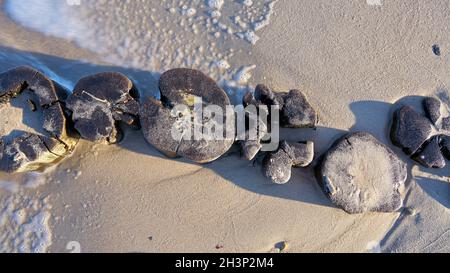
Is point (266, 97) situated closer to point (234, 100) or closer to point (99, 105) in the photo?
point (234, 100)

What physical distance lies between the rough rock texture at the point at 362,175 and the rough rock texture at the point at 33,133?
293cm

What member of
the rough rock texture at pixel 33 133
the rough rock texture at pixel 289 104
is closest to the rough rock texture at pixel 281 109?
the rough rock texture at pixel 289 104

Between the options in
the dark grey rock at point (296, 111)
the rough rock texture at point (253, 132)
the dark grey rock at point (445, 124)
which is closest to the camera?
the rough rock texture at point (253, 132)

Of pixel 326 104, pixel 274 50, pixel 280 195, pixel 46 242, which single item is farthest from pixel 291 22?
pixel 46 242

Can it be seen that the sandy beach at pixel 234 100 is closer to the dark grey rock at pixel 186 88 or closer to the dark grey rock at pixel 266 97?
the dark grey rock at pixel 266 97

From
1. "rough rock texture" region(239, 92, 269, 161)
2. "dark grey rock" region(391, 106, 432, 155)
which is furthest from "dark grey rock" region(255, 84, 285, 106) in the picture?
"dark grey rock" region(391, 106, 432, 155)

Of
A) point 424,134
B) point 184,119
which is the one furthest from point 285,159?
point 424,134

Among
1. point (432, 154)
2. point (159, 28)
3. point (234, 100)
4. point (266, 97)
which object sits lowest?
point (234, 100)

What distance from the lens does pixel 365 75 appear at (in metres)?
4.46

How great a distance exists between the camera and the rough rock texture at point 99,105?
150 inches

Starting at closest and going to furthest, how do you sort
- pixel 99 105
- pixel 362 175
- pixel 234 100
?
pixel 99 105 < pixel 362 175 < pixel 234 100

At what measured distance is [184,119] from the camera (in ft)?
12.7

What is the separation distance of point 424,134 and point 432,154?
251 millimetres

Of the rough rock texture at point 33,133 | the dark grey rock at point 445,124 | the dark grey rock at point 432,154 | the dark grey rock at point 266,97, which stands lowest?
the rough rock texture at point 33,133
